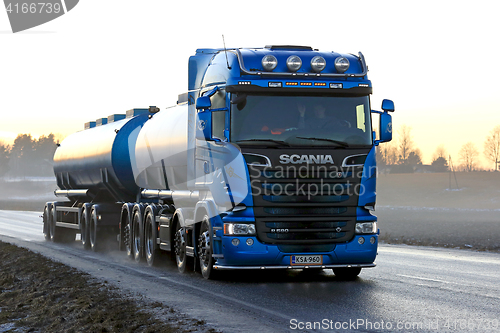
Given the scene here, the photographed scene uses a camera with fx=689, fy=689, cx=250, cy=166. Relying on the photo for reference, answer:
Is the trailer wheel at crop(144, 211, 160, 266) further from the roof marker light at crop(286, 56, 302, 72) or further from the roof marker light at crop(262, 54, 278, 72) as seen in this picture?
the roof marker light at crop(286, 56, 302, 72)

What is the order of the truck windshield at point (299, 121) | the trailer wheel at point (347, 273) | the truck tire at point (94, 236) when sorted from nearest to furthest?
1. the truck windshield at point (299, 121)
2. the trailer wheel at point (347, 273)
3. the truck tire at point (94, 236)

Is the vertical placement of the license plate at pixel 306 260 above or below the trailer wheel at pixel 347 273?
above

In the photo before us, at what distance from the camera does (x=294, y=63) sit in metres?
11.3

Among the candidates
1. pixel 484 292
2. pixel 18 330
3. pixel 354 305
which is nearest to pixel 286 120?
pixel 354 305

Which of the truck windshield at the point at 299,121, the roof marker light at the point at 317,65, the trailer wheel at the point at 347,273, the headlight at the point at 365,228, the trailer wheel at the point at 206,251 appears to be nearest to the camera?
the truck windshield at the point at 299,121

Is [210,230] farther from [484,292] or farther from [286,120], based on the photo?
[484,292]

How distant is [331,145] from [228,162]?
5.44 feet

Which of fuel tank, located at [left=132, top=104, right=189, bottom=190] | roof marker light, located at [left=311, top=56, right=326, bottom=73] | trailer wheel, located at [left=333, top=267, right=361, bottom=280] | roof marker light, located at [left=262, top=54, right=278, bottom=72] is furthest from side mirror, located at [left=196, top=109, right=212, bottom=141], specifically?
trailer wheel, located at [left=333, top=267, right=361, bottom=280]

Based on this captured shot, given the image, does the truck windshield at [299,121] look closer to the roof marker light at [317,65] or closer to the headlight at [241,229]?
the roof marker light at [317,65]

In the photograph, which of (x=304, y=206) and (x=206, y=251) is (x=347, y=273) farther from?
(x=206, y=251)

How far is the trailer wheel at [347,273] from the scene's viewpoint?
478 inches

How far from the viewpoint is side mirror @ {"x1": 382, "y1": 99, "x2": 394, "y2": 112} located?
11.3m

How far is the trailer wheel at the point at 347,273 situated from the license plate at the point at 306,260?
1182mm

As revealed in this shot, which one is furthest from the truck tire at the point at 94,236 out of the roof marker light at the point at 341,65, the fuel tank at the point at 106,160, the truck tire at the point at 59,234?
the roof marker light at the point at 341,65
